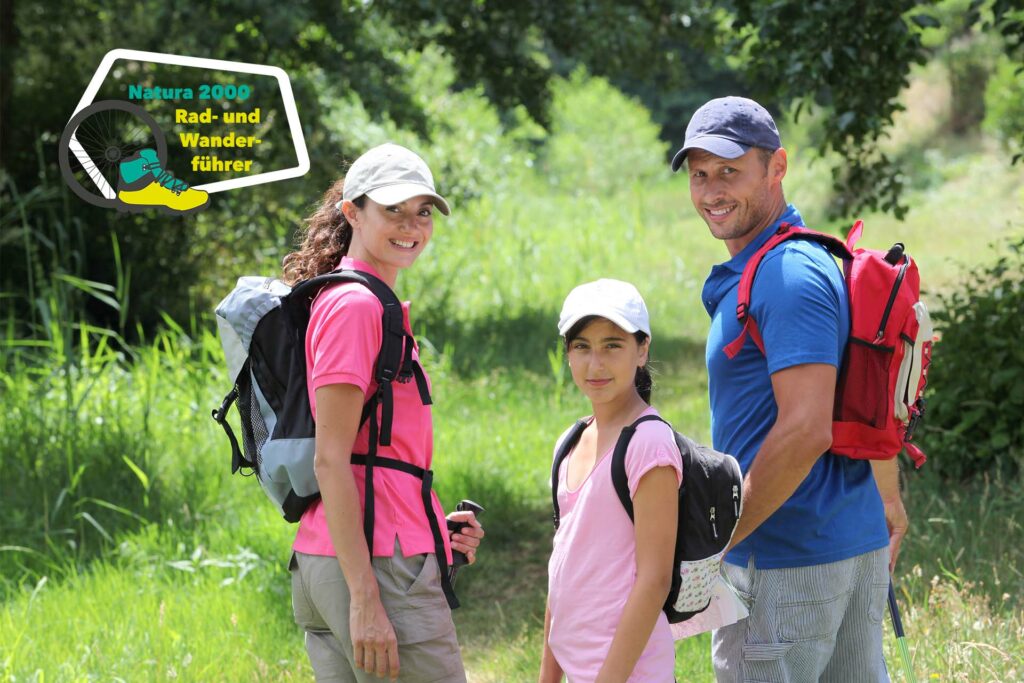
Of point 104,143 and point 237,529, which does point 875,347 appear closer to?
point 237,529

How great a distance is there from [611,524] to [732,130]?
91 centimetres

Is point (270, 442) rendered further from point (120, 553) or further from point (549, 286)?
point (549, 286)

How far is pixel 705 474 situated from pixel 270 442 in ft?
3.22

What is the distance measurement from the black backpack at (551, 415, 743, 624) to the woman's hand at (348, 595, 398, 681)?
0.59m

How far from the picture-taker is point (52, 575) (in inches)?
223

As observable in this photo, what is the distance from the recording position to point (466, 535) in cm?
302

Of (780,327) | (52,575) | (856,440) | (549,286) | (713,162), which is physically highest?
(713,162)

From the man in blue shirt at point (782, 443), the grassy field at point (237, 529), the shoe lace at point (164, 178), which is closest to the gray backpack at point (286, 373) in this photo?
the man in blue shirt at point (782, 443)

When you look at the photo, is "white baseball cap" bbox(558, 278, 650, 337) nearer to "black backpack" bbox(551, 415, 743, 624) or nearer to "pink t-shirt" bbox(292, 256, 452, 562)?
"black backpack" bbox(551, 415, 743, 624)

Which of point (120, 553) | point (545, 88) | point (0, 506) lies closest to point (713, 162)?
point (120, 553)

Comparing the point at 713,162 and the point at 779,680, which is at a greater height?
the point at 713,162

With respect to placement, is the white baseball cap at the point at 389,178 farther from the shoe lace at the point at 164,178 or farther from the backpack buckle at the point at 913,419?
the shoe lace at the point at 164,178

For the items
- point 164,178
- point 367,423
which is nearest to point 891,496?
point 367,423

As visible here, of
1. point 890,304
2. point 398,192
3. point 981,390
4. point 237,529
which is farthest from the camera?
point 981,390
